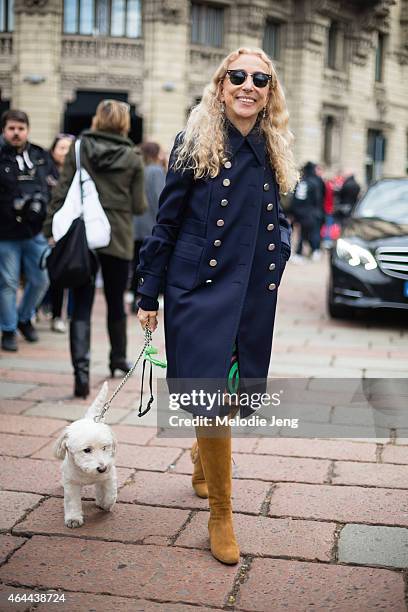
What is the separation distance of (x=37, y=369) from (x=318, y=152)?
2354 cm

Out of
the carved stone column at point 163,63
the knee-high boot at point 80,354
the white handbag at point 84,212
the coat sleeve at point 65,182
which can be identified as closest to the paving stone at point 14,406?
the knee-high boot at point 80,354

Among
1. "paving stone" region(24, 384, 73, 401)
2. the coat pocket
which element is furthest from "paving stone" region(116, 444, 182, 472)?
the coat pocket

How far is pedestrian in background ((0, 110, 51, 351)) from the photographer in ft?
22.5

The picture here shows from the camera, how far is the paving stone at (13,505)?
11.2 feet

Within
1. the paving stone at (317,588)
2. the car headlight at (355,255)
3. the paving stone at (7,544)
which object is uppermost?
the car headlight at (355,255)

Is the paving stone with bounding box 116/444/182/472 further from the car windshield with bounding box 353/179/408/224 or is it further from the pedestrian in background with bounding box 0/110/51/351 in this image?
the car windshield with bounding box 353/179/408/224

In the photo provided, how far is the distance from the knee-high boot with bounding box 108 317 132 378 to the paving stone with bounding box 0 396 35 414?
31.7 inches

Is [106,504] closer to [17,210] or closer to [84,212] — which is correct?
[84,212]

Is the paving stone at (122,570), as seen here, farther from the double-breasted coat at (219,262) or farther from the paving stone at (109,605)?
the double-breasted coat at (219,262)

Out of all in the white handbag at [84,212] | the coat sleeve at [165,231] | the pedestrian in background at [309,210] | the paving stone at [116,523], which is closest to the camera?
the coat sleeve at [165,231]

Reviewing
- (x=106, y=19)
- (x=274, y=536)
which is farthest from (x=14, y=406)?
(x=106, y=19)

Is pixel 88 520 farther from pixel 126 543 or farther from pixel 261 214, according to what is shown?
pixel 261 214

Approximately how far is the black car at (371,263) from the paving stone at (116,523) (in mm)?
5110

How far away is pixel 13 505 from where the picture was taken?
3582 millimetres
